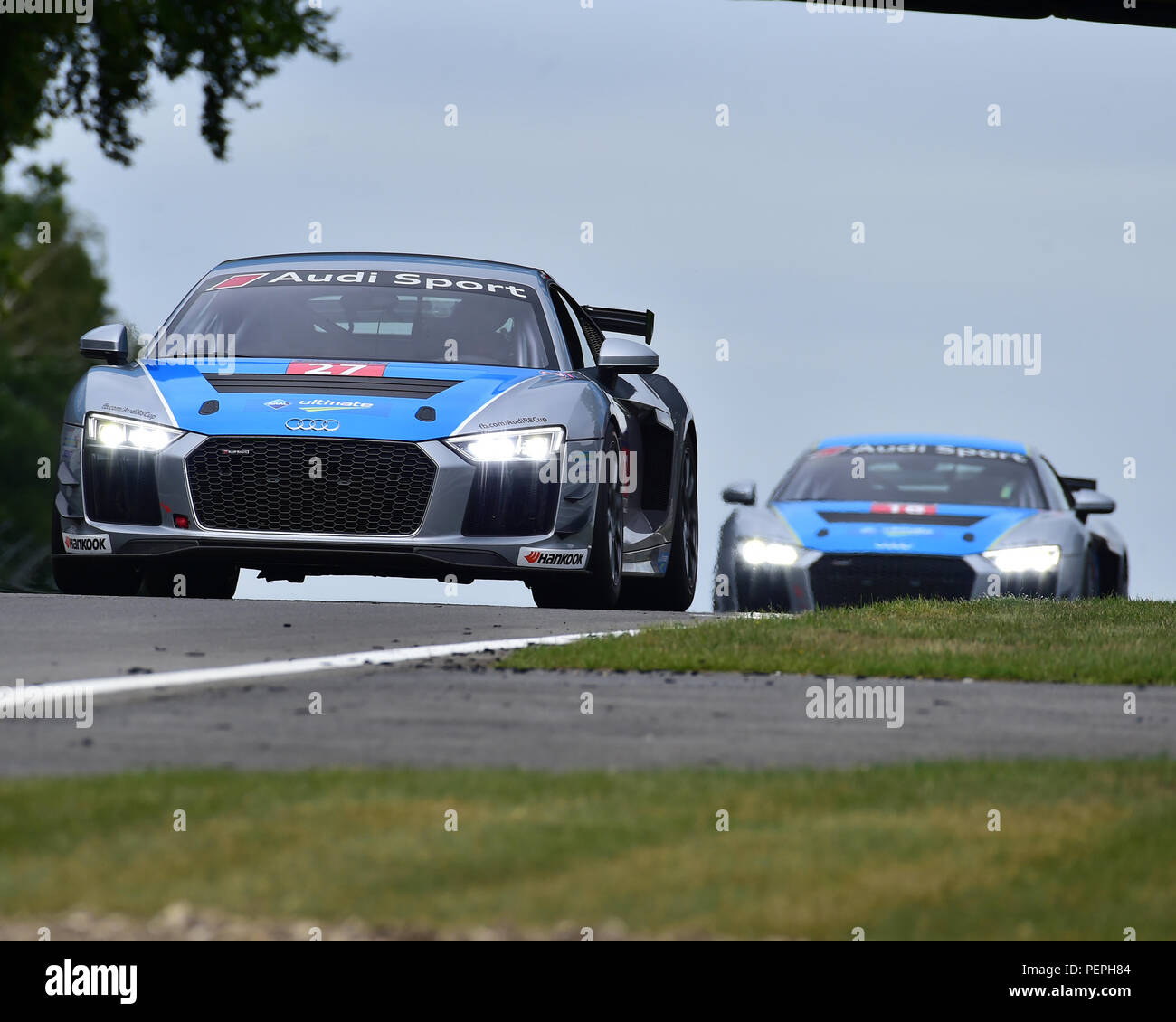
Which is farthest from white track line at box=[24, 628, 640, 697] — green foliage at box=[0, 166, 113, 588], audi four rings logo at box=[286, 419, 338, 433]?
green foliage at box=[0, 166, 113, 588]

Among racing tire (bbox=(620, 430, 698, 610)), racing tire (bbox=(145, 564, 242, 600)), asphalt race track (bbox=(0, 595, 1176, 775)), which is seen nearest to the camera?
asphalt race track (bbox=(0, 595, 1176, 775))

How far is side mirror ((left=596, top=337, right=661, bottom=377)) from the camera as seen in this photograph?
11.7m

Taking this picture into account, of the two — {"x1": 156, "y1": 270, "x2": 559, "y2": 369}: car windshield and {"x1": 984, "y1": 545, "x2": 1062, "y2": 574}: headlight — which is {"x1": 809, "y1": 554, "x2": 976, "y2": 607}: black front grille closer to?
{"x1": 984, "y1": 545, "x2": 1062, "y2": 574}: headlight

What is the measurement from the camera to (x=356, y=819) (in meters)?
4.75

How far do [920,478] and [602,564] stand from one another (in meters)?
5.43

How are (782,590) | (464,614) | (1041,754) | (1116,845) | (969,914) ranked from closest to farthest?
(969,914), (1116,845), (1041,754), (464,614), (782,590)

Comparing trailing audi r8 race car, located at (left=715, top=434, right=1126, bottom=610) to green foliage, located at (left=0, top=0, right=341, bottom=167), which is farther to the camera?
green foliage, located at (left=0, top=0, right=341, bottom=167)

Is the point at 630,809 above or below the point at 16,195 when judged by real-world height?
below

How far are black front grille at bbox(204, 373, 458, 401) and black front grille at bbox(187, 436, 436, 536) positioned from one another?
32 cm

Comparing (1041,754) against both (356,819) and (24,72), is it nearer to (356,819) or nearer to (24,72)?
(356,819)

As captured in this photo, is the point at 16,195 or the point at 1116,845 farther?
the point at 16,195


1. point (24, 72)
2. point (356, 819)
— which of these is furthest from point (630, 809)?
point (24, 72)

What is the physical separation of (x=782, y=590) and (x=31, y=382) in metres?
61.5

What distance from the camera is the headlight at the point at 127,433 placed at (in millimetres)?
10625
